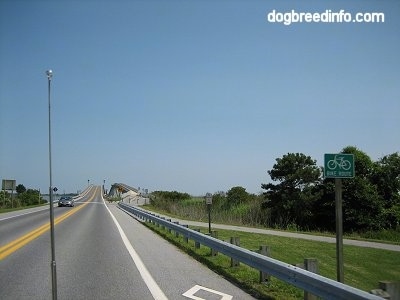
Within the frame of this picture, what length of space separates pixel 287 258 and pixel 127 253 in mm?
6041

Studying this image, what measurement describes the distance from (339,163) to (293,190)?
32.5 metres

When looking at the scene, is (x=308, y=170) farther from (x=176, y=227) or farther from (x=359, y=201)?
(x=176, y=227)

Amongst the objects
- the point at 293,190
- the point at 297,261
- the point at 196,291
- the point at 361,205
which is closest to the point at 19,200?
the point at 293,190

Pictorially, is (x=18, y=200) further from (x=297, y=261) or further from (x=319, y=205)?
(x=297, y=261)

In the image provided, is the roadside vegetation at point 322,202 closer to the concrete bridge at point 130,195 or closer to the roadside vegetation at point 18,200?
the roadside vegetation at point 18,200

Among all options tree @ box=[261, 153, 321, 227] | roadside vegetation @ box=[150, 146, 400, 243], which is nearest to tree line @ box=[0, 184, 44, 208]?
roadside vegetation @ box=[150, 146, 400, 243]

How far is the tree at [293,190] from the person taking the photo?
129ft

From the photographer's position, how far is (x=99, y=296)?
319 inches

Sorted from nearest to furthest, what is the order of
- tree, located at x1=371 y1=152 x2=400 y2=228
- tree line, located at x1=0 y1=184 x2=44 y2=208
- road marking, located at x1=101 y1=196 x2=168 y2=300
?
road marking, located at x1=101 y1=196 x2=168 y2=300 < tree, located at x1=371 y1=152 x2=400 y2=228 < tree line, located at x1=0 y1=184 x2=44 y2=208

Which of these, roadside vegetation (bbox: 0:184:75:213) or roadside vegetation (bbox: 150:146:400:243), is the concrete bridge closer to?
roadside vegetation (bbox: 0:184:75:213)

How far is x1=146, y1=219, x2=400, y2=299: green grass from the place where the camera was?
352 inches

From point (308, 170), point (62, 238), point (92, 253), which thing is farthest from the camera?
point (308, 170)

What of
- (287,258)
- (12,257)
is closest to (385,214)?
(287,258)

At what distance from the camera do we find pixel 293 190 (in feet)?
133
